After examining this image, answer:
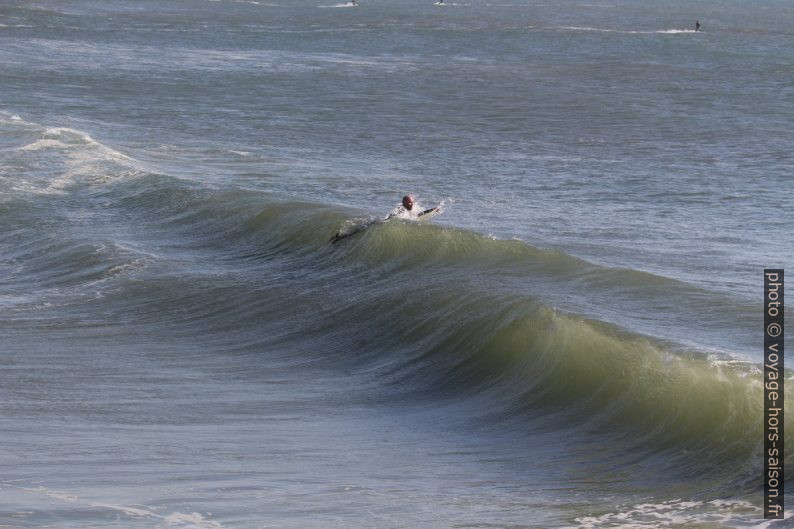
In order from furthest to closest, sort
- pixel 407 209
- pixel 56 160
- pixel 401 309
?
1. pixel 56 160
2. pixel 407 209
3. pixel 401 309

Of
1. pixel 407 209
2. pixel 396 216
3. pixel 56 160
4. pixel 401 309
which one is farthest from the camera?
pixel 56 160

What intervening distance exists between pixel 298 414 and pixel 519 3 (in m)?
125

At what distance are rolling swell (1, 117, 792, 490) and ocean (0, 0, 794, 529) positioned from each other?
0.16 feet

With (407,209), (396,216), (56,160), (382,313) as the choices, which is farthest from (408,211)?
(56,160)

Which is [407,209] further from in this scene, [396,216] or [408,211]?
[396,216]

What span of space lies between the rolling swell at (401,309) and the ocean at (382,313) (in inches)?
2.0

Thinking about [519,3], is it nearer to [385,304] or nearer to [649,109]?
[649,109]

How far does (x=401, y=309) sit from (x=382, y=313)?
25cm

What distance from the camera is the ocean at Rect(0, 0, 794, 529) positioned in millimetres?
10570

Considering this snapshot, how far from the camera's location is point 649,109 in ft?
143

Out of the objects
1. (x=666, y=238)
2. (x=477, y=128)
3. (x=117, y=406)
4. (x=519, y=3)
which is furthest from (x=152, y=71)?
(x=519, y=3)

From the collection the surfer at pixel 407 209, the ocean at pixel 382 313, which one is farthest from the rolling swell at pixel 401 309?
the surfer at pixel 407 209

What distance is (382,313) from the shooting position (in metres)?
16.9

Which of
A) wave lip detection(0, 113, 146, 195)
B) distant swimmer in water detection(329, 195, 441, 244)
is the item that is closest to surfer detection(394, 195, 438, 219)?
distant swimmer in water detection(329, 195, 441, 244)
